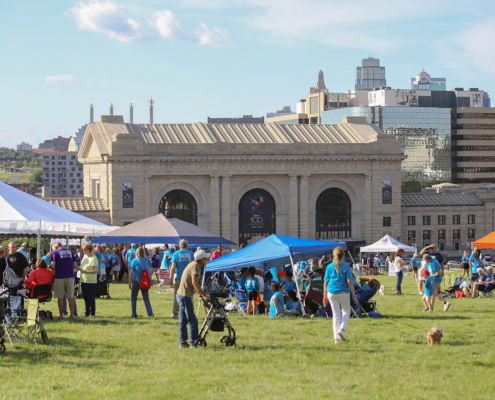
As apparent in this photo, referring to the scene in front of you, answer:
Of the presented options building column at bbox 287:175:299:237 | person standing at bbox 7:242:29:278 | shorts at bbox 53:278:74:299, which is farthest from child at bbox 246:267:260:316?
building column at bbox 287:175:299:237

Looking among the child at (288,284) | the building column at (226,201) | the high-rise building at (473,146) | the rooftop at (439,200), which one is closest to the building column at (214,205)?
the building column at (226,201)

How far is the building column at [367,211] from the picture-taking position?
203 feet

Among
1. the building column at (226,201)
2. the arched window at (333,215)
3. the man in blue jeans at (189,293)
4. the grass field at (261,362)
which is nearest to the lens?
the grass field at (261,362)

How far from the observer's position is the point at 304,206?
2378 inches

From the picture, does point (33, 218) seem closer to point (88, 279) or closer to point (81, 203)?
point (88, 279)

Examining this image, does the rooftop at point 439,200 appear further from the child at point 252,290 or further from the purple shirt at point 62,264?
the purple shirt at point 62,264

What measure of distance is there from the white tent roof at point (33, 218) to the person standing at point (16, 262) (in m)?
4.73

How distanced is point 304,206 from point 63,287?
148ft

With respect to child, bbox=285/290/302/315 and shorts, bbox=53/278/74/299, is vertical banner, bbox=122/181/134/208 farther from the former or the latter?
shorts, bbox=53/278/74/299

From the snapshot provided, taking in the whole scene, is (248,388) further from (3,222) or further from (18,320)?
(3,222)

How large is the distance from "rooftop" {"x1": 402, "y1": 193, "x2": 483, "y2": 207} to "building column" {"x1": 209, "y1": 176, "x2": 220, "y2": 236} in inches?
749

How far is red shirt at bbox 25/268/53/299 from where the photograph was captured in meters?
15.3

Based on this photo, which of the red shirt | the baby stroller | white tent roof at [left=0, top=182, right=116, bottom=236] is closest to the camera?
the baby stroller

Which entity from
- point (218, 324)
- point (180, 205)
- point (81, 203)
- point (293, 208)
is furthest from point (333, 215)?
point (218, 324)
